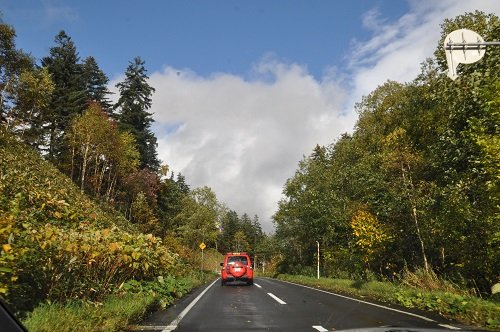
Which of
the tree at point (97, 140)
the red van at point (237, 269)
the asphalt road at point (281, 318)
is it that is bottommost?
the asphalt road at point (281, 318)

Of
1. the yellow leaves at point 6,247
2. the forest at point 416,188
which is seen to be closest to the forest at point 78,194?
the yellow leaves at point 6,247

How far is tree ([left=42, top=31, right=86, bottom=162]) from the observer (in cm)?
4606

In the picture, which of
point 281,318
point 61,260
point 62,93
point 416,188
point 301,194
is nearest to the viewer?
point 61,260

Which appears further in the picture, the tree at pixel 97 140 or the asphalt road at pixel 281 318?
the tree at pixel 97 140

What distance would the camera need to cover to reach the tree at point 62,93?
46062 mm

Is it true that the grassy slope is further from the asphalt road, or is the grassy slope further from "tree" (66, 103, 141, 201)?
"tree" (66, 103, 141, 201)

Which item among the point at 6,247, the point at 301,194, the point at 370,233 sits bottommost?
the point at 6,247

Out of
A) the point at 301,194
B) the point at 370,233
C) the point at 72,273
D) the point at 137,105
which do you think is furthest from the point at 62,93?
the point at 72,273

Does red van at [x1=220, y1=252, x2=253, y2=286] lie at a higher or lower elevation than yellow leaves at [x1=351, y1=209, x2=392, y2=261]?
lower

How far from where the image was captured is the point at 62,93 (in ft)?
159

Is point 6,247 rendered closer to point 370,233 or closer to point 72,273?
point 72,273

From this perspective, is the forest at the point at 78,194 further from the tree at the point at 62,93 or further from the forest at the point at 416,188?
the forest at the point at 416,188

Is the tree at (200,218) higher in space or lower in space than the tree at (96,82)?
lower

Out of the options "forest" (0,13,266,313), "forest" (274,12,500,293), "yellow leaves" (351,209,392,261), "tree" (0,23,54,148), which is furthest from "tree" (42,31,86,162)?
"yellow leaves" (351,209,392,261)
